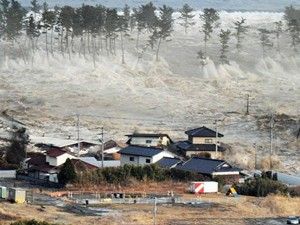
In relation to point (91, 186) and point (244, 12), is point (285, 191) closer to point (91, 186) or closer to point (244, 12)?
point (91, 186)

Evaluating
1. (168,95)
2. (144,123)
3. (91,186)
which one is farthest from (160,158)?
(168,95)

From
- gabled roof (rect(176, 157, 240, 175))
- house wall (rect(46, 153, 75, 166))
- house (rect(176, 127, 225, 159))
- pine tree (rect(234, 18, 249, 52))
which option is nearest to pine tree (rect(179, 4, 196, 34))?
pine tree (rect(234, 18, 249, 52))

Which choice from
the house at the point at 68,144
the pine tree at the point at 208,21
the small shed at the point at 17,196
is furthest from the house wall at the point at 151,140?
the pine tree at the point at 208,21

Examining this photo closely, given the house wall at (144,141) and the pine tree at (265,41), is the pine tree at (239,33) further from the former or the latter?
the house wall at (144,141)

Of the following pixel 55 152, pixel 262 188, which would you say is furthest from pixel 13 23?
pixel 262 188

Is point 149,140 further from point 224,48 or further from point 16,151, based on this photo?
point 224,48
